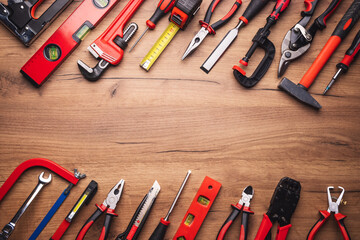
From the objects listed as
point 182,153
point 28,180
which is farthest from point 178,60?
point 28,180

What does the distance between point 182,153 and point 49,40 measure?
0.80m

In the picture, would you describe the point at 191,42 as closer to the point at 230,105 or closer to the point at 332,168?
the point at 230,105

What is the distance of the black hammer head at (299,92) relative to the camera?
1306 millimetres

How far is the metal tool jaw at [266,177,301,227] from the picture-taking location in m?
1.26

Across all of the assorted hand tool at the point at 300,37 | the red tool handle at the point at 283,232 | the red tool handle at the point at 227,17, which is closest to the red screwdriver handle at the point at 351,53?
the assorted hand tool at the point at 300,37

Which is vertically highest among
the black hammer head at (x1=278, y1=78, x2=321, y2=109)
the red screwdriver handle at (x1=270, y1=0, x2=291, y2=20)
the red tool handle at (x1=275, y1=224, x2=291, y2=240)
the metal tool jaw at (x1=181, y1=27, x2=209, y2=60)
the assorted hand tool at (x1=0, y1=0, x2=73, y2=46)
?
the red screwdriver handle at (x1=270, y1=0, x2=291, y2=20)

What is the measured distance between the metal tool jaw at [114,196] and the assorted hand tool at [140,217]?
100 millimetres

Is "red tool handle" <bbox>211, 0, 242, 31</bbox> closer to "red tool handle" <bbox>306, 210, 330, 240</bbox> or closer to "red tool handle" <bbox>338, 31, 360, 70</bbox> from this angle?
"red tool handle" <bbox>338, 31, 360, 70</bbox>

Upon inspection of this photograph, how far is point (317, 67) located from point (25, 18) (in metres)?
1.34

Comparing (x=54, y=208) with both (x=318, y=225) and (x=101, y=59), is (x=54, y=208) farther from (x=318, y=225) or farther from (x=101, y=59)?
(x=318, y=225)

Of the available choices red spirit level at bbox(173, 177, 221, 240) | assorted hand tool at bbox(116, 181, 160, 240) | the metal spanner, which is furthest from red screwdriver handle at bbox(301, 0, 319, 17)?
the metal spanner

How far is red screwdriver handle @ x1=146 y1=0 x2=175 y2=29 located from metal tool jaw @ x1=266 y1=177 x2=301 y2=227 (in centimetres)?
94

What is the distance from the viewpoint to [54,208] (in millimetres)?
1263

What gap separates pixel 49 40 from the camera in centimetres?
131
